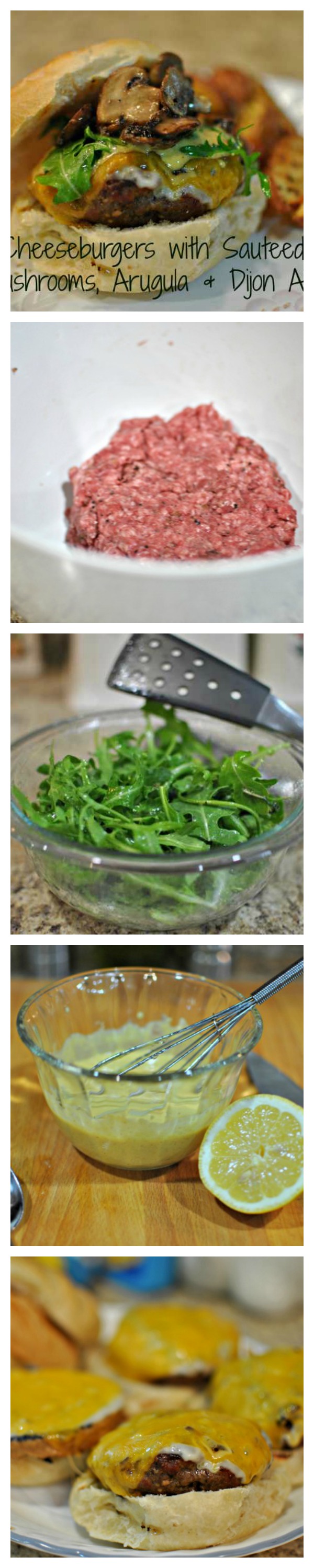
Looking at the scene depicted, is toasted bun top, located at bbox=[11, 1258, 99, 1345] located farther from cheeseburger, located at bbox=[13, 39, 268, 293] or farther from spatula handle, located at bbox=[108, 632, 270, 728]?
cheeseburger, located at bbox=[13, 39, 268, 293]

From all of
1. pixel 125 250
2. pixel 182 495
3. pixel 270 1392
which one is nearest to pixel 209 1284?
pixel 270 1392

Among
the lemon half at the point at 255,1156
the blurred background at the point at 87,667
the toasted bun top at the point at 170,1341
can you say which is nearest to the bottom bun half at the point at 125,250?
the blurred background at the point at 87,667

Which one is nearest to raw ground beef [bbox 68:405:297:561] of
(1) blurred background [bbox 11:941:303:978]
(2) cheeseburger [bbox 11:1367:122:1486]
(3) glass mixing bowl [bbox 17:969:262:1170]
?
(3) glass mixing bowl [bbox 17:969:262:1170]

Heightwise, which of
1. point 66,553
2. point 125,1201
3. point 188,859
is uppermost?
point 66,553

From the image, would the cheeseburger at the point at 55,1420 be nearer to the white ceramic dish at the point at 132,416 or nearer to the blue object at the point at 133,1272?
the blue object at the point at 133,1272

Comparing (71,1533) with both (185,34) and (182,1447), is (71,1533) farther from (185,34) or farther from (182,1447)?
(185,34)

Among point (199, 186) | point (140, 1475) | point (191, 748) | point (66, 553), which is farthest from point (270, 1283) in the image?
point (199, 186)

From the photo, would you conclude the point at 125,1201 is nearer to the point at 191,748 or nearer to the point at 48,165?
the point at 191,748
